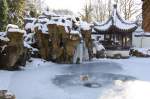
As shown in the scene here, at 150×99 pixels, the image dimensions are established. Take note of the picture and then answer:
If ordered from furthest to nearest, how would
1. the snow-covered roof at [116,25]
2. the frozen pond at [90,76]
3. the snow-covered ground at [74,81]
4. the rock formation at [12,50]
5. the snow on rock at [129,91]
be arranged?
1. the snow-covered roof at [116,25]
2. the rock formation at [12,50]
3. the frozen pond at [90,76]
4. the snow-covered ground at [74,81]
5. the snow on rock at [129,91]

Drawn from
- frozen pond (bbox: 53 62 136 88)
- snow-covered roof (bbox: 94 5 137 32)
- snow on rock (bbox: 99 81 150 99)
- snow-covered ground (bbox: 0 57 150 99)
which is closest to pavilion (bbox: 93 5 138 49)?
snow-covered roof (bbox: 94 5 137 32)

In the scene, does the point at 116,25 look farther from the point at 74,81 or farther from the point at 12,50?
the point at 74,81

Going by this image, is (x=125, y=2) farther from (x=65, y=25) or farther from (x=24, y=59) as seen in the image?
(x=24, y=59)

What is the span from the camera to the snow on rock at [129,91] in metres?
9.11

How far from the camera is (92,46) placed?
18.9 m

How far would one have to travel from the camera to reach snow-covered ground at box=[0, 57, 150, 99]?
9.26 meters

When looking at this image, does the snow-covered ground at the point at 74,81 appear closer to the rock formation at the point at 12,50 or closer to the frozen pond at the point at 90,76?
the frozen pond at the point at 90,76

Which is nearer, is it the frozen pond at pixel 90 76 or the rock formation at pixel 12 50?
the frozen pond at pixel 90 76

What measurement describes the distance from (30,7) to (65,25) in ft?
50.4

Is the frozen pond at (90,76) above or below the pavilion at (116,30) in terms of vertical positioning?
below

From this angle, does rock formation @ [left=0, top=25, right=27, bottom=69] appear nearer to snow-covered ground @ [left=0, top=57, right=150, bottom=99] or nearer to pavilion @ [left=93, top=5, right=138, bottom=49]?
snow-covered ground @ [left=0, top=57, right=150, bottom=99]

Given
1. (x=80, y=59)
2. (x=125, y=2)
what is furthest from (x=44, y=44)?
(x=125, y=2)

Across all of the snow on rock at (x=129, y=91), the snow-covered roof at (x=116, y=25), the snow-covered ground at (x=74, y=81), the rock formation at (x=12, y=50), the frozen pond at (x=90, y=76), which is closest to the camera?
the snow on rock at (x=129, y=91)


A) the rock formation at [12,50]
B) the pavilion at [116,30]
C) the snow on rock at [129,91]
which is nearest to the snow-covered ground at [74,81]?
the snow on rock at [129,91]
